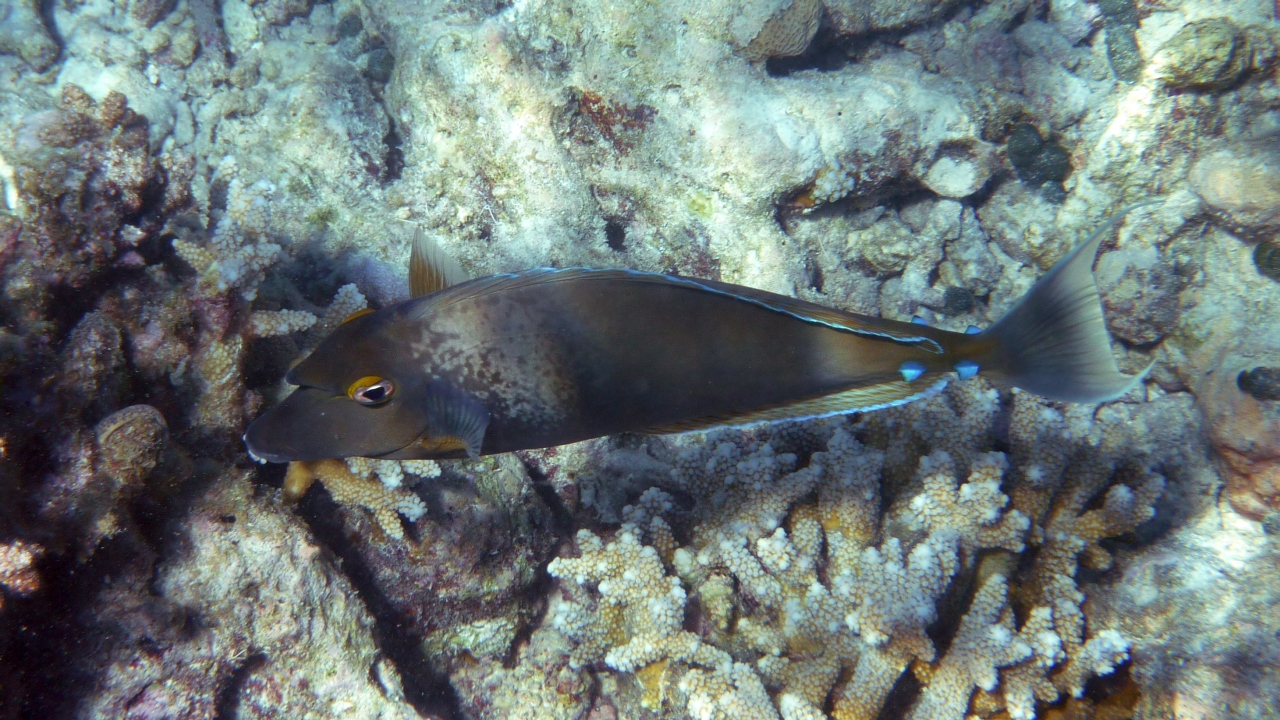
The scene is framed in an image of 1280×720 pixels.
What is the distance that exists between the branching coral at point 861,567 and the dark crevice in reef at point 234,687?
134 cm

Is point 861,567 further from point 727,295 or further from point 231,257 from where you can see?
point 231,257

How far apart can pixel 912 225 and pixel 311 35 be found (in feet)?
23.7

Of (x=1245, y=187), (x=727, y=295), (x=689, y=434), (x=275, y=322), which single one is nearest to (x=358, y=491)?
(x=275, y=322)

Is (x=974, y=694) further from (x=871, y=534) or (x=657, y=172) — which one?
(x=657, y=172)

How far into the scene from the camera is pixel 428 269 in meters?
2.19

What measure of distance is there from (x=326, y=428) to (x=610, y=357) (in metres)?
0.93

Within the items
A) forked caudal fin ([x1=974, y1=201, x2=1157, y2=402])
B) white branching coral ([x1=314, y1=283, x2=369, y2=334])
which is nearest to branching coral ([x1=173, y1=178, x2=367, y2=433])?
white branching coral ([x1=314, y1=283, x2=369, y2=334])

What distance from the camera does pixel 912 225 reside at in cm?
463

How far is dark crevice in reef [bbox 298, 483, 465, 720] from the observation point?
2799 millimetres

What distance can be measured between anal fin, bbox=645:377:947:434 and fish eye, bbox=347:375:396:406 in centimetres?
89

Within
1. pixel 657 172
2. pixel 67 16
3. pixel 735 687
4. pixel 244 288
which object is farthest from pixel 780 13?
pixel 67 16

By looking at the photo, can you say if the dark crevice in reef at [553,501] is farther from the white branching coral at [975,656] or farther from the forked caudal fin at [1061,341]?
the forked caudal fin at [1061,341]

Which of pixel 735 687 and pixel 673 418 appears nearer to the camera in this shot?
pixel 673 418

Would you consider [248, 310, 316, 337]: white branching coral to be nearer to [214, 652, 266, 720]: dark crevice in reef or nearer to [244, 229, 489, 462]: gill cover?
[244, 229, 489, 462]: gill cover
